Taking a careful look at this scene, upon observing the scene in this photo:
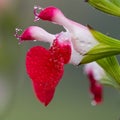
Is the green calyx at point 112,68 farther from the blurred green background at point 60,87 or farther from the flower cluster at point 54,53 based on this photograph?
the blurred green background at point 60,87

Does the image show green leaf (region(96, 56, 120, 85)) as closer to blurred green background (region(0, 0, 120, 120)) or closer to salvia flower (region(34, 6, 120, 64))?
salvia flower (region(34, 6, 120, 64))

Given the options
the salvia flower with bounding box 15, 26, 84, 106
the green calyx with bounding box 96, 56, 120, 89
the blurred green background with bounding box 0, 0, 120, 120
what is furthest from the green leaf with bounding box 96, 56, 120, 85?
the blurred green background with bounding box 0, 0, 120, 120

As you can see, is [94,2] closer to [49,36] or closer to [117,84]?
[49,36]

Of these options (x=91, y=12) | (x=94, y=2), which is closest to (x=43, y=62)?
(x=94, y=2)

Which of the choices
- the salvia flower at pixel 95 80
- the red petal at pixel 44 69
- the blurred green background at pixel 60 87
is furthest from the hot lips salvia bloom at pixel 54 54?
the blurred green background at pixel 60 87

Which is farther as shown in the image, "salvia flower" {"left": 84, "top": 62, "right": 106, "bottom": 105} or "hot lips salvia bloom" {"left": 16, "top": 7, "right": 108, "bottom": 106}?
"salvia flower" {"left": 84, "top": 62, "right": 106, "bottom": 105}

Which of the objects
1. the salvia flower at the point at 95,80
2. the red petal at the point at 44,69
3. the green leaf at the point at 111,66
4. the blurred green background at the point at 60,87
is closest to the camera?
the red petal at the point at 44,69

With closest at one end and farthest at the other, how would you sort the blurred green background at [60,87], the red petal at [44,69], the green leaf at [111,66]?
the red petal at [44,69] < the green leaf at [111,66] < the blurred green background at [60,87]

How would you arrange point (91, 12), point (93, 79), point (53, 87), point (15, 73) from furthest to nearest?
point (91, 12) → point (15, 73) → point (93, 79) → point (53, 87)

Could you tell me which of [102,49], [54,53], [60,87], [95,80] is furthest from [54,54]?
[60,87]
